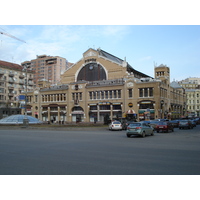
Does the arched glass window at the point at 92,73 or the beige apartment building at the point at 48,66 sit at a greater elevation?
the beige apartment building at the point at 48,66

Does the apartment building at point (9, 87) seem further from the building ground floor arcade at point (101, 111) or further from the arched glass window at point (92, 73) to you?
the arched glass window at point (92, 73)

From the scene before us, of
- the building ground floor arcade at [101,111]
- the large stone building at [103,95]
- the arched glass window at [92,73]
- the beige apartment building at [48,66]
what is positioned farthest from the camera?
the beige apartment building at [48,66]

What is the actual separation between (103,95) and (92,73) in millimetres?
10623

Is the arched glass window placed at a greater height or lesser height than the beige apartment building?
lesser

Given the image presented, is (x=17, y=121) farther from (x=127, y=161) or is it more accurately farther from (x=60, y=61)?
(x=60, y=61)

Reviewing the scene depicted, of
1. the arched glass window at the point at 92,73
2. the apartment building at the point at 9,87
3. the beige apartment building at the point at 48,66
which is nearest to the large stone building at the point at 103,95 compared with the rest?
the arched glass window at the point at 92,73

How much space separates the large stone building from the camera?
191 feet

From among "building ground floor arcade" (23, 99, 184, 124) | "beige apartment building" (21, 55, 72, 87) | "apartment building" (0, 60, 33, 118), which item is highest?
"beige apartment building" (21, 55, 72, 87)

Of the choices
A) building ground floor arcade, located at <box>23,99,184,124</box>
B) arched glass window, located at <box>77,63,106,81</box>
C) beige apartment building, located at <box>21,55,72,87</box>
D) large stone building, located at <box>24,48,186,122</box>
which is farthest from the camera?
beige apartment building, located at <box>21,55,72,87</box>

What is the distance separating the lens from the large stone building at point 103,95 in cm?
5825

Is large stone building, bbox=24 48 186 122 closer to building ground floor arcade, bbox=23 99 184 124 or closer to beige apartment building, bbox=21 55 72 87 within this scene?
building ground floor arcade, bbox=23 99 184 124

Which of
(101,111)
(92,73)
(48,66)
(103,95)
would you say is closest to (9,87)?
(92,73)

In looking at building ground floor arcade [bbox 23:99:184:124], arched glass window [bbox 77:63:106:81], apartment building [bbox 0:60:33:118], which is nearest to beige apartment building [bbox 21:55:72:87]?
apartment building [bbox 0:60:33:118]

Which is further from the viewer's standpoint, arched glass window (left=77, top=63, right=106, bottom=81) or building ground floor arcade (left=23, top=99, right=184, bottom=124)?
arched glass window (left=77, top=63, right=106, bottom=81)
